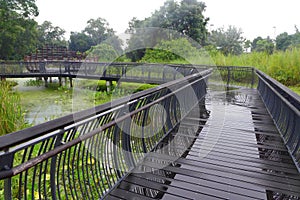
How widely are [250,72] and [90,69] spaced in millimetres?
8638

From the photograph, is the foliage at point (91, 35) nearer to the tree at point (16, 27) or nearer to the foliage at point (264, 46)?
the tree at point (16, 27)

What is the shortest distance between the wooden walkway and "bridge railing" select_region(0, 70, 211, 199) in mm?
189

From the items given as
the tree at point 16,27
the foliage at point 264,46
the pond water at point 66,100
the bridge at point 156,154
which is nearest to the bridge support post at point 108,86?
the pond water at point 66,100

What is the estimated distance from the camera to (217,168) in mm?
2723

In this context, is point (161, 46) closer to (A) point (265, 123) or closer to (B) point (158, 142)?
(A) point (265, 123)

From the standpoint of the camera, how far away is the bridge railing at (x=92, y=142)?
1.15 m

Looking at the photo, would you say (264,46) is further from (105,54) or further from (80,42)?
(80,42)

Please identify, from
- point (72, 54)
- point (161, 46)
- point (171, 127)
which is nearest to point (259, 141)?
point (171, 127)

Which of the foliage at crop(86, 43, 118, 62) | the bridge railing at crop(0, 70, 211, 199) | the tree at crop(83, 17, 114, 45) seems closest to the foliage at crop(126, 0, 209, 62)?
the foliage at crop(86, 43, 118, 62)

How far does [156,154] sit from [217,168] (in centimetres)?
73

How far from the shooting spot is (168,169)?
8.72ft

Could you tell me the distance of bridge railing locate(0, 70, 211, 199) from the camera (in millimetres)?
1154

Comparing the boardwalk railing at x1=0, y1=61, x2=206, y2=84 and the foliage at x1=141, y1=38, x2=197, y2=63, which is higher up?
the foliage at x1=141, y1=38, x2=197, y2=63

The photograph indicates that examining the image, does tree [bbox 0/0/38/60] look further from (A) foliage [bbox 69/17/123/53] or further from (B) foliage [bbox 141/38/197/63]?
(A) foliage [bbox 69/17/123/53]
